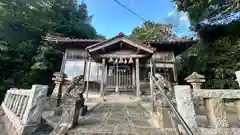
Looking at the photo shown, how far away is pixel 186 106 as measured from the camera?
96.4 inches

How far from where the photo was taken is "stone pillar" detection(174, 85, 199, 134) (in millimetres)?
2373

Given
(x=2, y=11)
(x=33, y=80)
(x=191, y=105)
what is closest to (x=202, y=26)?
(x=191, y=105)

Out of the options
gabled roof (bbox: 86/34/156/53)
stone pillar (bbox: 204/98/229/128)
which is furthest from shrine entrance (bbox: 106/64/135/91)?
stone pillar (bbox: 204/98/229/128)

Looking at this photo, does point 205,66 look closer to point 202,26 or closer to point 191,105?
point 202,26

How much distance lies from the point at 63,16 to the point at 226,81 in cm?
1700

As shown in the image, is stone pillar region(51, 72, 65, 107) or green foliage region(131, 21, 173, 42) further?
green foliage region(131, 21, 173, 42)

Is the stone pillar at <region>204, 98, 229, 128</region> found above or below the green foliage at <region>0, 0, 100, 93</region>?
below

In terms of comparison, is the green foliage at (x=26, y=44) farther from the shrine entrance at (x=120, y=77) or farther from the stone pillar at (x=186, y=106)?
the stone pillar at (x=186, y=106)

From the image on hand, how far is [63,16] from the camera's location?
50.9 feet

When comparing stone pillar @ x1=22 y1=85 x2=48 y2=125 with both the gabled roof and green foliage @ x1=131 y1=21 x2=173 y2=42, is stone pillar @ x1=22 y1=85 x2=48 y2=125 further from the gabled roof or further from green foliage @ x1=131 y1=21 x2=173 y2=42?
green foliage @ x1=131 y1=21 x2=173 y2=42

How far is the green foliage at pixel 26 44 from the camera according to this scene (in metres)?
10.1

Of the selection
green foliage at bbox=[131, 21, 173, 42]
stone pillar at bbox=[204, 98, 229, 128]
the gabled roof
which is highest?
green foliage at bbox=[131, 21, 173, 42]

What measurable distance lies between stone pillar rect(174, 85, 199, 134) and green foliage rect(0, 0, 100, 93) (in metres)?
11.0

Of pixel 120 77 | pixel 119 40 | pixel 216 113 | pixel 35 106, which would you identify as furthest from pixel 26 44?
pixel 216 113
